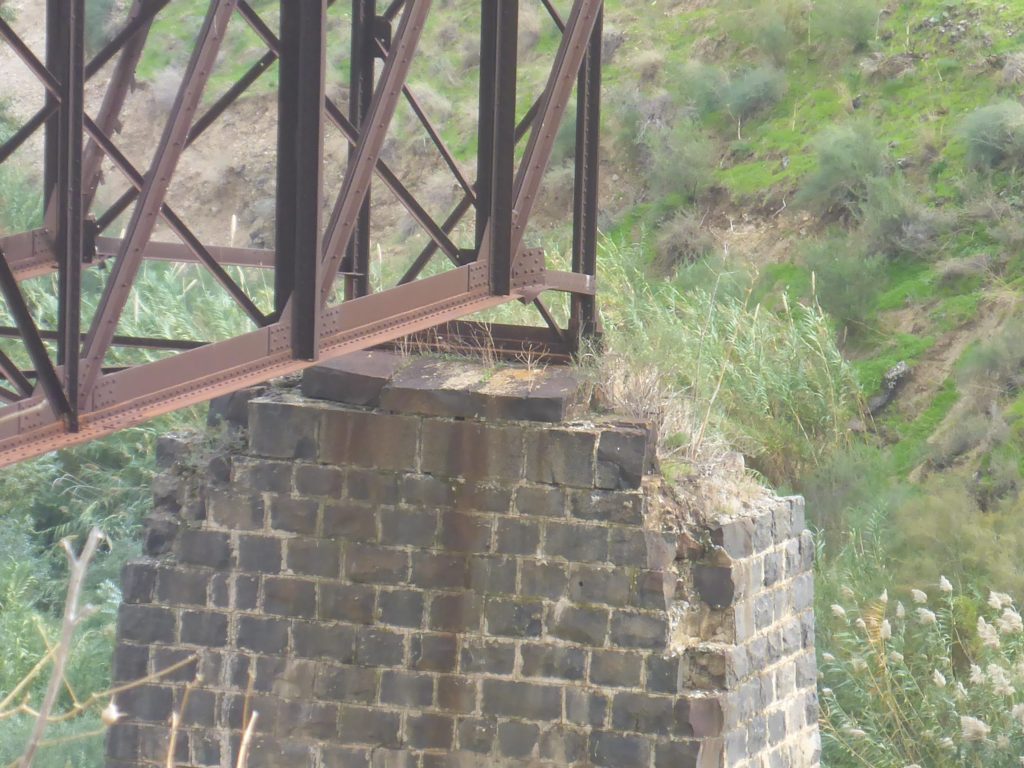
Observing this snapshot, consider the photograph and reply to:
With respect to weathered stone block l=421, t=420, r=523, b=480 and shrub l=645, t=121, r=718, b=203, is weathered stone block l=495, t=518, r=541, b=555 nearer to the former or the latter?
weathered stone block l=421, t=420, r=523, b=480

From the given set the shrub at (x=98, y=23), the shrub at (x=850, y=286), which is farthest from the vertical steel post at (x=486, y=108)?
the shrub at (x=98, y=23)

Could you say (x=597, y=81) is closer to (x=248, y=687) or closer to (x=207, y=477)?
(x=207, y=477)

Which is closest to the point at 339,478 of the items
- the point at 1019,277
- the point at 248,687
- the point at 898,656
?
the point at 248,687

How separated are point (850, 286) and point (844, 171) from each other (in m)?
2.22

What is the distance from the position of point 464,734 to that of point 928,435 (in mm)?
8835

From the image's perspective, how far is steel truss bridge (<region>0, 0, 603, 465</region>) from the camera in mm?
4660

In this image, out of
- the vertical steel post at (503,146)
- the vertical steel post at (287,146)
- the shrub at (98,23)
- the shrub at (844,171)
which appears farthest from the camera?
the shrub at (98,23)

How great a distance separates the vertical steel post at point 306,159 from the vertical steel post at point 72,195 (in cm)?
95

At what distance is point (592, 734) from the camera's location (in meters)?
6.39

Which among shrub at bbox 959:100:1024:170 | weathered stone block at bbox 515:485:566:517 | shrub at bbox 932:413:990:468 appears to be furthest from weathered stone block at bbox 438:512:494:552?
shrub at bbox 959:100:1024:170

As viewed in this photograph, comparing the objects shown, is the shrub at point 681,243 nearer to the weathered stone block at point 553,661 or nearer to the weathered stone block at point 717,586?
the weathered stone block at point 717,586

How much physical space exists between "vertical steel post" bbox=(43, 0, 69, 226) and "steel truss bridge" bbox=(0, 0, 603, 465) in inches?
0.6

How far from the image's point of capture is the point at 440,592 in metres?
6.55

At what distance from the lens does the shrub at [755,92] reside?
2005 cm
